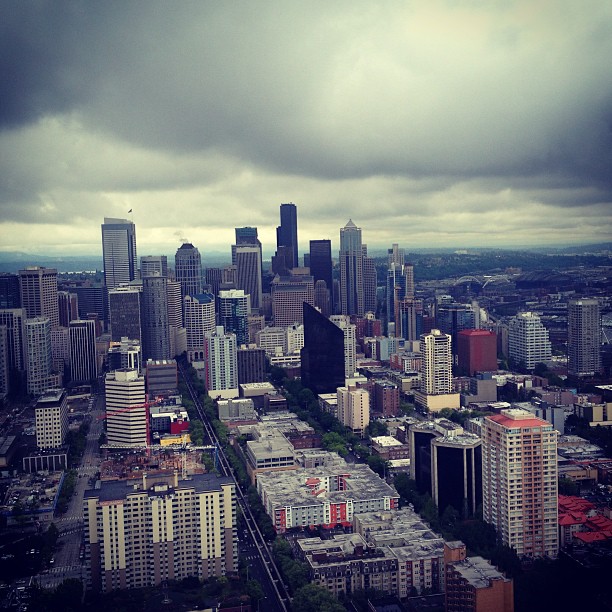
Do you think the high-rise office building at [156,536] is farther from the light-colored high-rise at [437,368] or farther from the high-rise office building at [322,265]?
the high-rise office building at [322,265]

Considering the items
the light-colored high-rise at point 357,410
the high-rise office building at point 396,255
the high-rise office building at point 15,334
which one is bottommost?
the light-colored high-rise at point 357,410

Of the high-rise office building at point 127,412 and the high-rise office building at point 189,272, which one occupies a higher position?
the high-rise office building at point 189,272

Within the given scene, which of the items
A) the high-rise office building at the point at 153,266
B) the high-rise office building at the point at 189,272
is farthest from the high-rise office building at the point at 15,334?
the high-rise office building at the point at 189,272

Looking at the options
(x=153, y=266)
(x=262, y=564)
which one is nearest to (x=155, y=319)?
(x=153, y=266)

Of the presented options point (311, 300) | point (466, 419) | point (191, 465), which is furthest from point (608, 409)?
point (311, 300)

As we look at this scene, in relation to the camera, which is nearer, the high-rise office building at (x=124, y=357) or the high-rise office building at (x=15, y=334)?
the high-rise office building at (x=124, y=357)

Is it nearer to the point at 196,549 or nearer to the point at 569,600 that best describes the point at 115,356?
the point at 196,549
